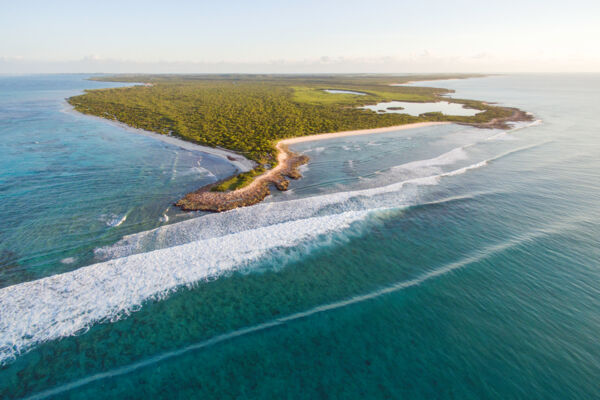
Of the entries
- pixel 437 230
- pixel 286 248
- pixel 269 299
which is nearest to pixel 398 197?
pixel 437 230

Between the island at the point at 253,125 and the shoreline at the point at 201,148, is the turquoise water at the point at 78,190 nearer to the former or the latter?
the shoreline at the point at 201,148

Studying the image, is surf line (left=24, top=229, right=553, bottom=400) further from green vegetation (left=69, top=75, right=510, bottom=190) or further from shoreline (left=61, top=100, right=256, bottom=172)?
shoreline (left=61, top=100, right=256, bottom=172)

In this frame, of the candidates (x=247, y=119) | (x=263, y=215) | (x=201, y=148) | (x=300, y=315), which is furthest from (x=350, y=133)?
(x=300, y=315)

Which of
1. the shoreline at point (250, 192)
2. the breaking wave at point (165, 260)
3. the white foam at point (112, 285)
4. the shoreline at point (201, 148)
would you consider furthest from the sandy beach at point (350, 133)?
the white foam at point (112, 285)

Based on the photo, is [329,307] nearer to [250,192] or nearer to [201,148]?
[250,192]

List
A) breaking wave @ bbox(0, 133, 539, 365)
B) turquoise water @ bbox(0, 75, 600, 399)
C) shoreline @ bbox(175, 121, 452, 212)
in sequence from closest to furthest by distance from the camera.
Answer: turquoise water @ bbox(0, 75, 600, 399), breaking wave @ bbox(0, 133, 539, 365), shoreline @ bbox(175, 121, 452, 212)

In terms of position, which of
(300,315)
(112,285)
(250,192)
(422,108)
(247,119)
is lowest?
(300,315)

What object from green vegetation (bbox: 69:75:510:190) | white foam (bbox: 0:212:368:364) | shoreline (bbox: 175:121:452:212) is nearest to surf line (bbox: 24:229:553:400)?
white foam (bbox: 0:212:368:364)
